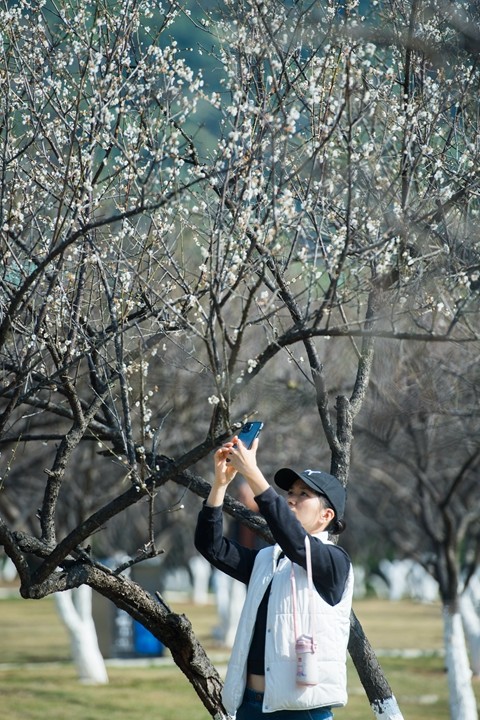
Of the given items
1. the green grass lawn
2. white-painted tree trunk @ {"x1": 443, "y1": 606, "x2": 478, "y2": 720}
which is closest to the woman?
white-painted tree trunk @ {"x1": 443, "y1": 606, "x2": 478, "y2": 720}

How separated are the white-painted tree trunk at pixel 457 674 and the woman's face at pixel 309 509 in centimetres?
806

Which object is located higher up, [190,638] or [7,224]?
[7,224]

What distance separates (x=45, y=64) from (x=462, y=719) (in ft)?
27.5

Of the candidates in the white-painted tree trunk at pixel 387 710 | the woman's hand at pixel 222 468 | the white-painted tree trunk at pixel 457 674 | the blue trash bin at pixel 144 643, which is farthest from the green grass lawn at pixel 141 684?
the woman's hand at pixel 222 468

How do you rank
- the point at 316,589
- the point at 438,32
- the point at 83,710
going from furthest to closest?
1. the point at 83,710
2. the point at 438,32
3. the point at 316,589

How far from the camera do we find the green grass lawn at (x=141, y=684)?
13562 mm

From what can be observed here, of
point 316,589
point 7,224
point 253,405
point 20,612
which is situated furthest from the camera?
point 20,612

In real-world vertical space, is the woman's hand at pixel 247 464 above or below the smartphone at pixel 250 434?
below

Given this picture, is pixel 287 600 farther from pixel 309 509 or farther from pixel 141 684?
pixel 141 684

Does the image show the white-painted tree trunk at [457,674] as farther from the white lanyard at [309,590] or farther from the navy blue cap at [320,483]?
the white lanyard at [309,590]

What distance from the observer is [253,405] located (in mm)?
12656

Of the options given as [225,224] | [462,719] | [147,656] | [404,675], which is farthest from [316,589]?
[147,656]

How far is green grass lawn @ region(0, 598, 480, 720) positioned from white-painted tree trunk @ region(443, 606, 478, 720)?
5.07 ft

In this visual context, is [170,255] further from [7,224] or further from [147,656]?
[147,656]
